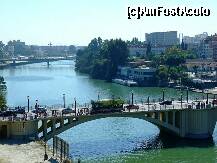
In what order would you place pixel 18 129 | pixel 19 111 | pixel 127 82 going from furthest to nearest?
pixel 127 82
pixel 19 111
pixel 18 129

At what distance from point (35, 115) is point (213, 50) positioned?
14548 centimetres

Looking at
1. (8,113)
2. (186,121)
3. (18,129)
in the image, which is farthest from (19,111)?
(186,121)

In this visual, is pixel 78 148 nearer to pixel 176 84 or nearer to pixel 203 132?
pixel 203 132

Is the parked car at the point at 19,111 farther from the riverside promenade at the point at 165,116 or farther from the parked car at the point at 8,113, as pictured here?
the riverside promenade at the point at 165,116

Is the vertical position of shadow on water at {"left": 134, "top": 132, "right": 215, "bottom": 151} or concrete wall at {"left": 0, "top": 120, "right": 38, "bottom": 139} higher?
concrete wall at {"left": 0, "top": 120, "right": 38, "bottom": 139}

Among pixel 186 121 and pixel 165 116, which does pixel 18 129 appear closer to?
pixel 165 116

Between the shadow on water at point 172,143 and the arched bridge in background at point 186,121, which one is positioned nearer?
the shadow on water at point 172,143

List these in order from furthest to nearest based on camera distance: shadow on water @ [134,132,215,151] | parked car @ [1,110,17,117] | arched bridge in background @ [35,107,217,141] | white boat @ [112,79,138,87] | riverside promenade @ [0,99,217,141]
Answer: white boat @ [112,79,138,87] < arched bridge in background @ [35,107,217,141] < shadow on water @ [134,132,215,151] < riverside promenade @ [0,99,217,141] < parked car @ [1,110,17,117]

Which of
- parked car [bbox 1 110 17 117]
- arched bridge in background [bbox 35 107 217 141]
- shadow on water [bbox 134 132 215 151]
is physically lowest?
shadow on water [bbox 134 132 215 151]

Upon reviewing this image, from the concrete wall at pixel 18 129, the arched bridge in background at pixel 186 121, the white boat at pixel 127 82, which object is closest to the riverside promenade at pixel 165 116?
the arched bridge in background at pixel 186 121

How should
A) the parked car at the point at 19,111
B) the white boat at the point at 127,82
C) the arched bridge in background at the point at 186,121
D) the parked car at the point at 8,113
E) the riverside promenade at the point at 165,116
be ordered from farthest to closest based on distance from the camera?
the white boat at the point at 127,82 → the arched bridge in background at the point at 186,121 → the parked car at the point at 19,111 → the riverside promenade at the point at 165,116 → the parked car at the point at 8,113

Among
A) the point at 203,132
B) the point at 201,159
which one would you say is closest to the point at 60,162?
the point at 201,159

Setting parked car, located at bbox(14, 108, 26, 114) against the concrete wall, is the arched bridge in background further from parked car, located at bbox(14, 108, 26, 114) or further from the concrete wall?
the concrete wall

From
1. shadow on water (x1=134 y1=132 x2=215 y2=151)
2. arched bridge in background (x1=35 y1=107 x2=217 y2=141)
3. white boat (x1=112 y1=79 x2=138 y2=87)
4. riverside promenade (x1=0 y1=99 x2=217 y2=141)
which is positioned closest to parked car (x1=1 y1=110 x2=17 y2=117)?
riverside promenade (x1=0 y1=99 x2=217 y2=141)
